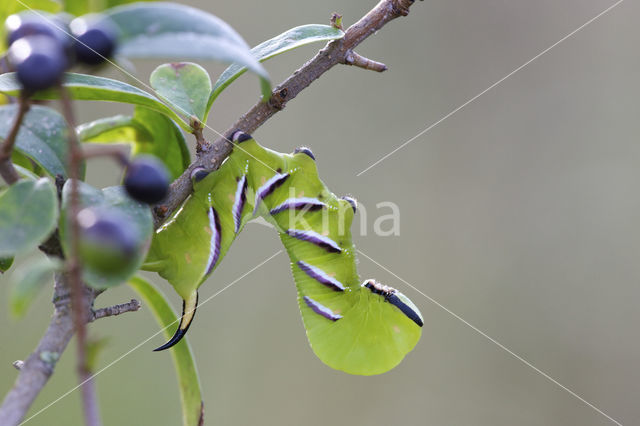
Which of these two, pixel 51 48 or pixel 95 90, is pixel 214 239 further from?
pixel 51 48

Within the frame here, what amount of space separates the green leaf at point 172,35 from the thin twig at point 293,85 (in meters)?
0.31

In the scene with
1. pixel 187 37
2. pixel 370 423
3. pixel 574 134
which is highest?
pixel 187 37

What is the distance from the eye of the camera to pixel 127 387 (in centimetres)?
262

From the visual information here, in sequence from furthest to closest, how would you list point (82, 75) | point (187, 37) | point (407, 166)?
point (407, 166), point (82, 75), point (187, 37)

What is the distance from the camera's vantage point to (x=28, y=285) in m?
0.44

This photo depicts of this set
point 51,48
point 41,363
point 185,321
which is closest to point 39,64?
point 51,48

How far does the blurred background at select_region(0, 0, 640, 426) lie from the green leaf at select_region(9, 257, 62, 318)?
2.17 metres

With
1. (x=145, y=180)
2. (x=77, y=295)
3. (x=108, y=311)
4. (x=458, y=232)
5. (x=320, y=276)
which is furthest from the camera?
(x=458, y=232)

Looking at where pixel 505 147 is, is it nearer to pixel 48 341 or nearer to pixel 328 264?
pixel 328 264

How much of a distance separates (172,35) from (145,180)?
0.39 feet

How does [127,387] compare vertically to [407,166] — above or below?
below

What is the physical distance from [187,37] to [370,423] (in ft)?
8.26

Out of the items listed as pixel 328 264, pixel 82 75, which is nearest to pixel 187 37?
pixel 82 75

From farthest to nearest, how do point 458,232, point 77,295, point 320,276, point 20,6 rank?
point 458,232
point 320,276
point 20,6
point 77,295
